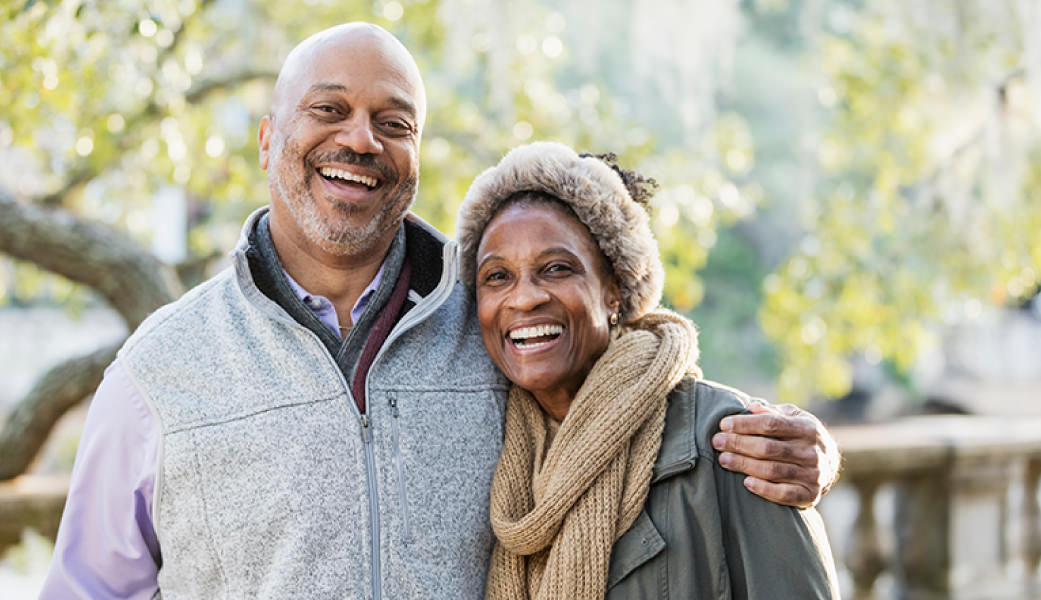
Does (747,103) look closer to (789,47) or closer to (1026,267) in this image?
(789,47)

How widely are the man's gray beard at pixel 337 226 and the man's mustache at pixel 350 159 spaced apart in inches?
2.3

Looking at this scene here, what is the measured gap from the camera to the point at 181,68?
4535mm

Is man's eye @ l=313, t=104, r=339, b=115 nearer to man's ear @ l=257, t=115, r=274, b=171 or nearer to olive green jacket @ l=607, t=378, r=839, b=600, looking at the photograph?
man's ear @ l=257, t=115, r=274, b=171

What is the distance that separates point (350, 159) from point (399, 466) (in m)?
0.67

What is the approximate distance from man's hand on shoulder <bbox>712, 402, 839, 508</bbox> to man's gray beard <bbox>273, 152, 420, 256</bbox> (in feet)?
2.84

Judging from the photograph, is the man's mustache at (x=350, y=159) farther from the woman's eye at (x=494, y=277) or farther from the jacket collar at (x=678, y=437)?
the jacket collar at (x=678, y=437)

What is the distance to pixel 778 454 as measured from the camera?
1920mm

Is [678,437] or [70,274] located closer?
[678,437]

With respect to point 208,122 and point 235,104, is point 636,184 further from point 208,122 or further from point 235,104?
point 235,104

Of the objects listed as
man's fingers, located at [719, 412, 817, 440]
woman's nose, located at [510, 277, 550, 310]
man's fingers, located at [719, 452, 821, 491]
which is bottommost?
man's fingers, located at [719, 452, 821, 491]

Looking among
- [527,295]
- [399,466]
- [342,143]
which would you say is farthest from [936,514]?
[342,143]

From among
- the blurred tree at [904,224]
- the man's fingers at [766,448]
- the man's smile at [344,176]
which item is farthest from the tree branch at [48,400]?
the blurred tree at [904,224]

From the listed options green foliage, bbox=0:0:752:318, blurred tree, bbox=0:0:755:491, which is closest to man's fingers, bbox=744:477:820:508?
blurred tree, bbox=0:0:755:491

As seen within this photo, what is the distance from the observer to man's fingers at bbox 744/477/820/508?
74.0 inches
